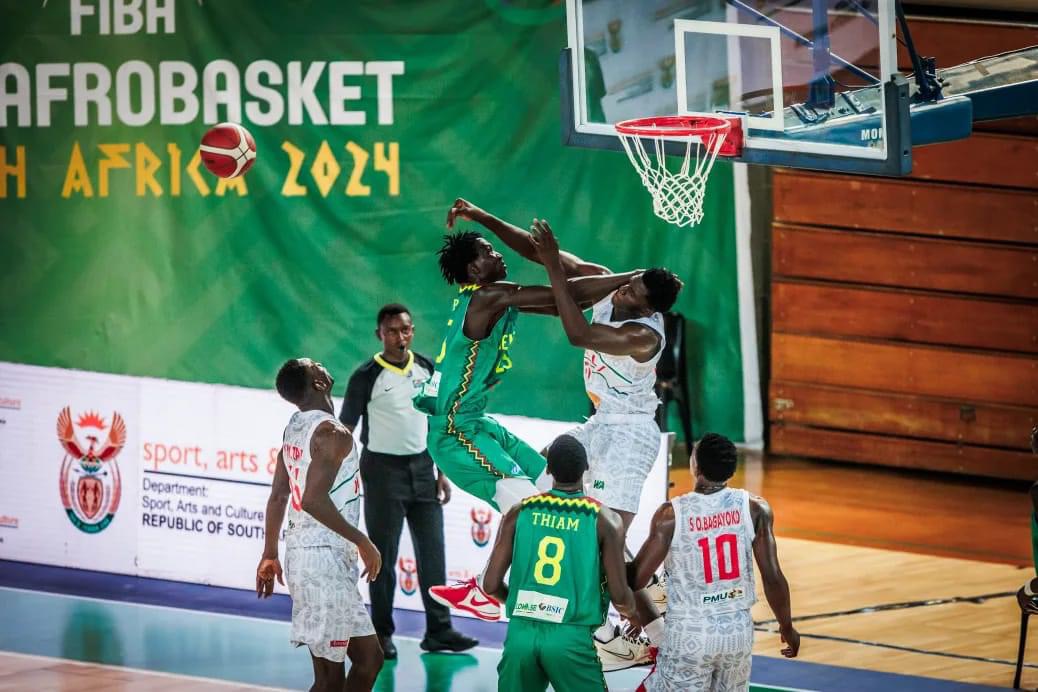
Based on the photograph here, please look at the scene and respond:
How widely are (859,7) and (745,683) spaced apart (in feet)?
13.4

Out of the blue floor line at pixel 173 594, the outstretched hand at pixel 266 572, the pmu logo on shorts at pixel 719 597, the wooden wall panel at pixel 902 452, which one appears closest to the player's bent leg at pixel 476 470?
the outstretched hand at pixel 266 572

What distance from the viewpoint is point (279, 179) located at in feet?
42.4

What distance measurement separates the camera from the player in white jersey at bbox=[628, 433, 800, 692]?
277 inches

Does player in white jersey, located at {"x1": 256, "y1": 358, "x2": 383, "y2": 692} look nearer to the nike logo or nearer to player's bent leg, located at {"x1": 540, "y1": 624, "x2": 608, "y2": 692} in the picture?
the nike logo

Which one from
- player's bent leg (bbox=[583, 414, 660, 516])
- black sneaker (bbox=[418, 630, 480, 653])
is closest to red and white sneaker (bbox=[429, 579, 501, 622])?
player's bent leg (bbox=[583, 414, 660, 516])

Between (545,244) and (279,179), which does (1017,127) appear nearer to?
(279,179)

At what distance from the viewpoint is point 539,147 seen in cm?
1251

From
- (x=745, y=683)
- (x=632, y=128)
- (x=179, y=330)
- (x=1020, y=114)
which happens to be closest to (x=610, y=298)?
(x=632, y=128)

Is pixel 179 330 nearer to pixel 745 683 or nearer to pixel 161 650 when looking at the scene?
pixel 161 650

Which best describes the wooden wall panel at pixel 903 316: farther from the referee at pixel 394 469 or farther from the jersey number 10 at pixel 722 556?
the jersey number 10 at pixel 722 556

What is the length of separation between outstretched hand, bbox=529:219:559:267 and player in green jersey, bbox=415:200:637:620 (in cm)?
43

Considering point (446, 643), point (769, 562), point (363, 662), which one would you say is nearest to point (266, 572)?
point (363, 662)

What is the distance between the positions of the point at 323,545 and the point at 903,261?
9.21m

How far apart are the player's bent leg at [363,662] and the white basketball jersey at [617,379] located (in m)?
1.59
